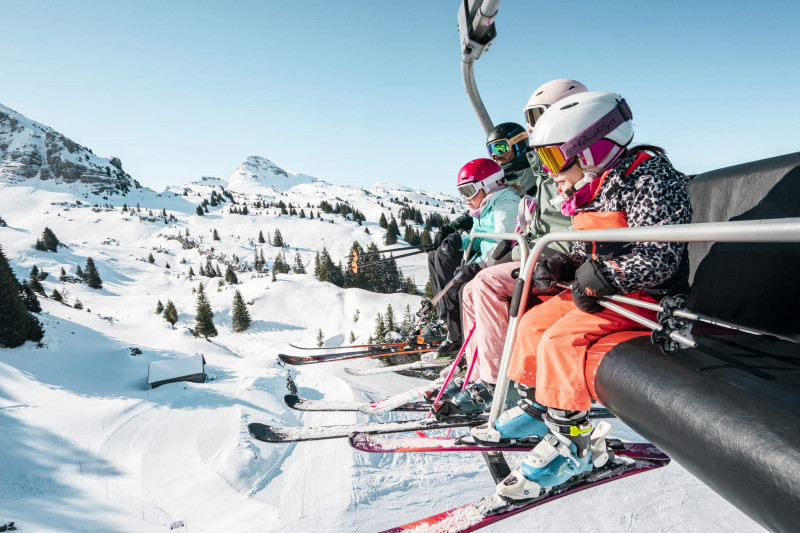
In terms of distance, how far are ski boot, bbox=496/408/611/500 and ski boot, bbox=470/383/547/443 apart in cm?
28

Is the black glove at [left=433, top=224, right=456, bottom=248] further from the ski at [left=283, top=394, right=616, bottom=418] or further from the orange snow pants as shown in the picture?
the orange snow pants

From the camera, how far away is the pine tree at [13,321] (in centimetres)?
2310

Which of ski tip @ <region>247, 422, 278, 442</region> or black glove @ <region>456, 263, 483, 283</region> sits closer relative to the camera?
black glove @ <region>456, 263, 483, 283</region>

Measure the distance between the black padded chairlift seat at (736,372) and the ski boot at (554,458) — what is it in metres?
0.65

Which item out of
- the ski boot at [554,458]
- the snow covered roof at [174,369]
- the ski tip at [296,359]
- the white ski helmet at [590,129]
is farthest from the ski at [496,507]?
the snow covered roof at [174,369]

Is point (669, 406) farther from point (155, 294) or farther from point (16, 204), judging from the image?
point (16, 204)

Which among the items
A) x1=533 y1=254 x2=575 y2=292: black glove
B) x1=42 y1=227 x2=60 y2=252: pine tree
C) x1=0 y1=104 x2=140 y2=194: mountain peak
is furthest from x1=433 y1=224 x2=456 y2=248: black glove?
x1=0 y1=104 x2=140 y2=194: mountain peak

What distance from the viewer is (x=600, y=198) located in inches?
95.2

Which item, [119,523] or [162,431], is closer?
[119,523]

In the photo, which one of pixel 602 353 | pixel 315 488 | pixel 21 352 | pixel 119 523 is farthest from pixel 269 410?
pixel 21 352

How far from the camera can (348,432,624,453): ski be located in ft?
11.8

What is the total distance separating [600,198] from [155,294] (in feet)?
269

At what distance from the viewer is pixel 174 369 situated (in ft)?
77.1

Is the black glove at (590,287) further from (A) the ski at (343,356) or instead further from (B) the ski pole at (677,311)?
(A) the ski at (343,356)
